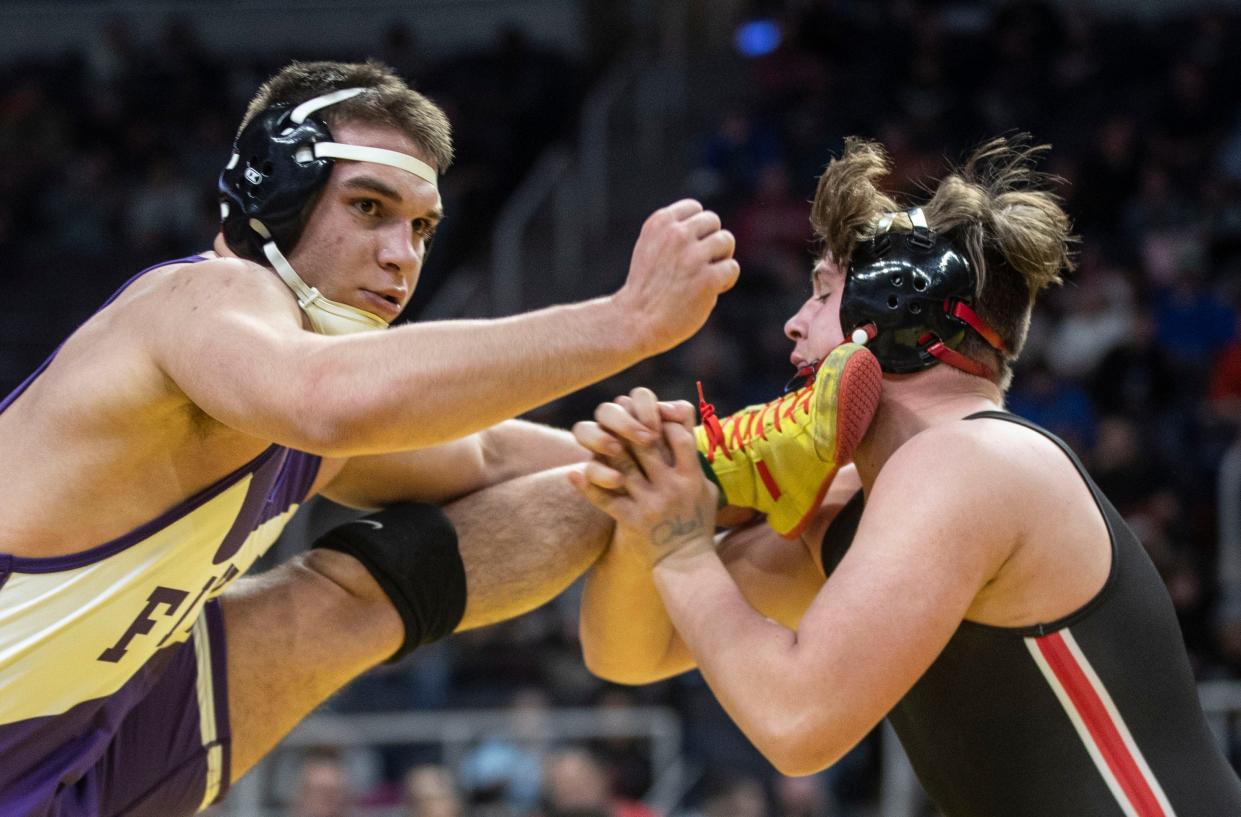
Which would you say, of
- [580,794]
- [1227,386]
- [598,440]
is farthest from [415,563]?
[1227,386]

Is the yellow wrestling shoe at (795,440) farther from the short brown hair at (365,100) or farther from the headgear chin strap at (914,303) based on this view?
the short brown hair at (365,100)

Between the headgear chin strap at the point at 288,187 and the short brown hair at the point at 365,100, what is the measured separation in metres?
0.04

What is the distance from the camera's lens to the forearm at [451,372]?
2.45 meters

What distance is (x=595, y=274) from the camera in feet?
36.7

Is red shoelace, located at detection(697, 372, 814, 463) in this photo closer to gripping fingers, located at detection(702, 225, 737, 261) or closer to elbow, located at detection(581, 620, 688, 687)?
gripping fingers, located at detection(702, 225, 737, 261)

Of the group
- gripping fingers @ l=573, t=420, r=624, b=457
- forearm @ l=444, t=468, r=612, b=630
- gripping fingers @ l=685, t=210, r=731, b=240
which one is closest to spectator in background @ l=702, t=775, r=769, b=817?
forearm @ l=444, t=468, r=612, b=630

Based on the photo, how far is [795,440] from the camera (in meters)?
2.92

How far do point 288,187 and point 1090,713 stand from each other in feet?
5.73

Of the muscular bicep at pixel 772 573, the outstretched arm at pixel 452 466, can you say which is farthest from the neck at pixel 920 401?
the outstretched arm at pixel 452 466

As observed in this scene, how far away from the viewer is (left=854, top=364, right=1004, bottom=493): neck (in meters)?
2.80

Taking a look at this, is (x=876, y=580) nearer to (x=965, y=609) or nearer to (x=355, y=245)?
(x=965, y=609)

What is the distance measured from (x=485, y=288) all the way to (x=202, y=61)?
4.53m

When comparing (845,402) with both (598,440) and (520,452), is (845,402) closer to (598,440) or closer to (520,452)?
(598,440)

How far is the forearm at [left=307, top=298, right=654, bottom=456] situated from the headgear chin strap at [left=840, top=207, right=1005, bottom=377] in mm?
501
